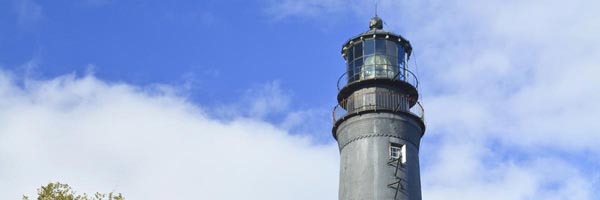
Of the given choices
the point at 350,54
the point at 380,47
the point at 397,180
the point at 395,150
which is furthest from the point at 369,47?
the point at 397,180

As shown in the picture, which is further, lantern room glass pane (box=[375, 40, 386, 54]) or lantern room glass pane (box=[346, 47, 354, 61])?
lantern room glass pane (box=[346, 47, 354, 61])

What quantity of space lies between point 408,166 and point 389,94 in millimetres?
3934

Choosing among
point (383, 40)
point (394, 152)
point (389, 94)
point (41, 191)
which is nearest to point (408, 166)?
point (394, 152)

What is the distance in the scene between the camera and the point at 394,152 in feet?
153

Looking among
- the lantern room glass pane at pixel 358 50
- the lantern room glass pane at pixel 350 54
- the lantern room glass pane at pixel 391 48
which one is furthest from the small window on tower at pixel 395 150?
the lantern room glass pane at pixel 350 54

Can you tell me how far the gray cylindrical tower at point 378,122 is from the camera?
4584cm

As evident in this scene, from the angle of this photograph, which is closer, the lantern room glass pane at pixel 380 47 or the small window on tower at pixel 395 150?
the small window on tower at pixel 395 150

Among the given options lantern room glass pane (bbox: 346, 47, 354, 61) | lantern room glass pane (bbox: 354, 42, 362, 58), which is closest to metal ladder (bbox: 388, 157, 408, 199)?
lantern room glass pane (bbox: 354, 42, 362, 58)

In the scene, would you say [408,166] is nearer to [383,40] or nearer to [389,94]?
[389,94]

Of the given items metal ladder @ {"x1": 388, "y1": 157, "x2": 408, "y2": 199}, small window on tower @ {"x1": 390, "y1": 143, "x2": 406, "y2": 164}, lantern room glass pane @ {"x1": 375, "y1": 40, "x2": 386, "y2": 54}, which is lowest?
metal ladder @ {"x1": 388, "y1": 157, "x2": 408, "y2": 199}

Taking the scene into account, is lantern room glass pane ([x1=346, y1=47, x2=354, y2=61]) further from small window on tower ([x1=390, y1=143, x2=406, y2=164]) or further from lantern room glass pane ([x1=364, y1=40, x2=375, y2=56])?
small window on tower ([x1=390, y1=143, x2=406, y2=164])

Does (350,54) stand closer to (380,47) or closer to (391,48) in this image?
(380,47)

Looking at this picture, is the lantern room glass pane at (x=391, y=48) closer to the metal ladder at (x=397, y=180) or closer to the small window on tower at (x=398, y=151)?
the small window on tower at (x=398, y=151)

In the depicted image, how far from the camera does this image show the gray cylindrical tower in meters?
45.8
